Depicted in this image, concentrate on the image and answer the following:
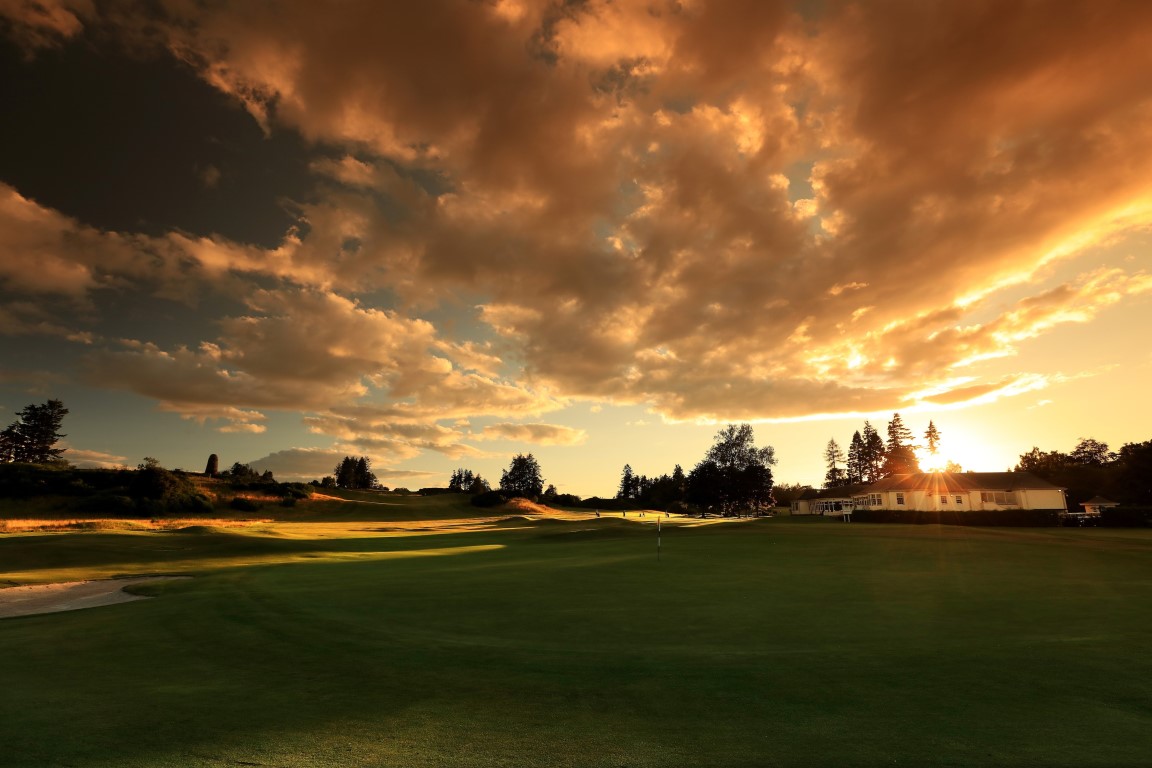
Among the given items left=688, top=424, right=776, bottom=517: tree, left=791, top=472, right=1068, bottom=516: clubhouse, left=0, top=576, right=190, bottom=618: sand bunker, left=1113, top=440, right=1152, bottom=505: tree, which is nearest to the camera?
left=0, top=576, right=190, bottom=618: sand bunker

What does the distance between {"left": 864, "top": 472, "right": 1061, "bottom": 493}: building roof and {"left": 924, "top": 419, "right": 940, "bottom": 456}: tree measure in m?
82.9

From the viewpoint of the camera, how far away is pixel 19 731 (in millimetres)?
7461

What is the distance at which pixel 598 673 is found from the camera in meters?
10.0

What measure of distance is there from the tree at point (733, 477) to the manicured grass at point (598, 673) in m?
97.3

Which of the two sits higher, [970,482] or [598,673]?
[970,482]

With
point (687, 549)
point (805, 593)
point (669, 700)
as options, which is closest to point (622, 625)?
point (669, 700)

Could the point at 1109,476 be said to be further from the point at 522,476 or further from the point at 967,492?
the point at 522,476

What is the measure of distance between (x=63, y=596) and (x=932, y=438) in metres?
194

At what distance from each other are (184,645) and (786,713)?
13.0 metres

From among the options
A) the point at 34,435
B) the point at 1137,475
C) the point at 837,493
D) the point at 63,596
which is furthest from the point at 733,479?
the point at 34,435

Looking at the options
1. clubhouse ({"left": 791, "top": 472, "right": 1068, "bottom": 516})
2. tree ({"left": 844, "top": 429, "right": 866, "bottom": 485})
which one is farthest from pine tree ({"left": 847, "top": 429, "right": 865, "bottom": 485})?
clubhouse ({"left": 791, "top": 472, "right": 1068, "bottom": 516})

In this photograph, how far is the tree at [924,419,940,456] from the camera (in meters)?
169

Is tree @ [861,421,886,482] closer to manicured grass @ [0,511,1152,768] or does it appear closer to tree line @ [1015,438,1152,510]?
tree line @ [1015,438,1152,510]

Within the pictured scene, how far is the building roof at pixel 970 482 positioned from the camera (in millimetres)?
85625
